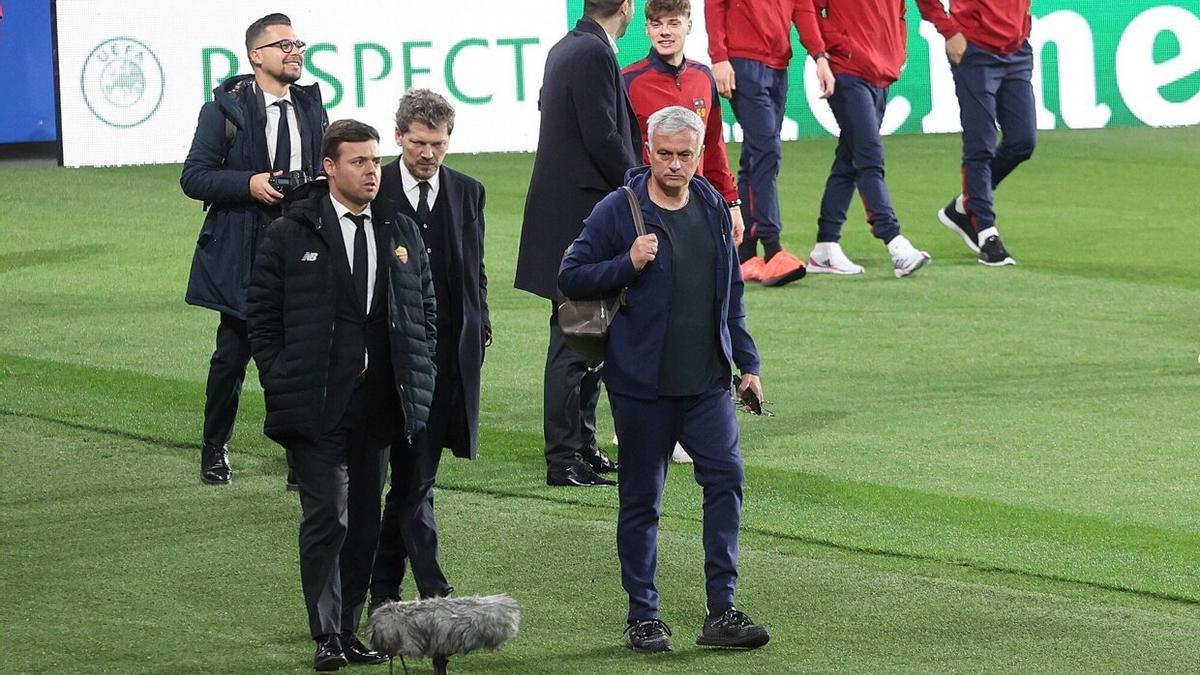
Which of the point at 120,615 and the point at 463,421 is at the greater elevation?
the point at 463,421

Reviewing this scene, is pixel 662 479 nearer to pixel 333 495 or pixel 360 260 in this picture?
pixel 333 495

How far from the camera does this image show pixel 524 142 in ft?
67.5

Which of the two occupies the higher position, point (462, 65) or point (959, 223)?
point (462, 65)

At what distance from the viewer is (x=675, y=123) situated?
6.54m

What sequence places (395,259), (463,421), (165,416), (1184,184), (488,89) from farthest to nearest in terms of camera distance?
(488,89), (1184,184), (165,416), (463,421), (395,259)

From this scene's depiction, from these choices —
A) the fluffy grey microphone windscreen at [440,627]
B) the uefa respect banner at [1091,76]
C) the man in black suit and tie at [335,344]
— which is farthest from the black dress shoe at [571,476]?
the uefa respect banner at [1091,76]

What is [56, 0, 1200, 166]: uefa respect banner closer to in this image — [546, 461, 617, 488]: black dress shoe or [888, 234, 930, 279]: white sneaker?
[888, 234, 930, 279]: white sneaker

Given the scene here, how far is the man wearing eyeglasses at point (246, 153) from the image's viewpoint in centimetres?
859

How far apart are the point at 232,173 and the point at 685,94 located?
7.49 feet

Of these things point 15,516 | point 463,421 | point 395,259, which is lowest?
point 15,516

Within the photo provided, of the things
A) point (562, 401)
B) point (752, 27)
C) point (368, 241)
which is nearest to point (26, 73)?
point (752, 27)

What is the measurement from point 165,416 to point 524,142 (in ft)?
34.2

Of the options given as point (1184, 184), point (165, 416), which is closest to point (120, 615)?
point (165, 416)

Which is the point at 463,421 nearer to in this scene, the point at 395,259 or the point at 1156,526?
the point at 395,259
